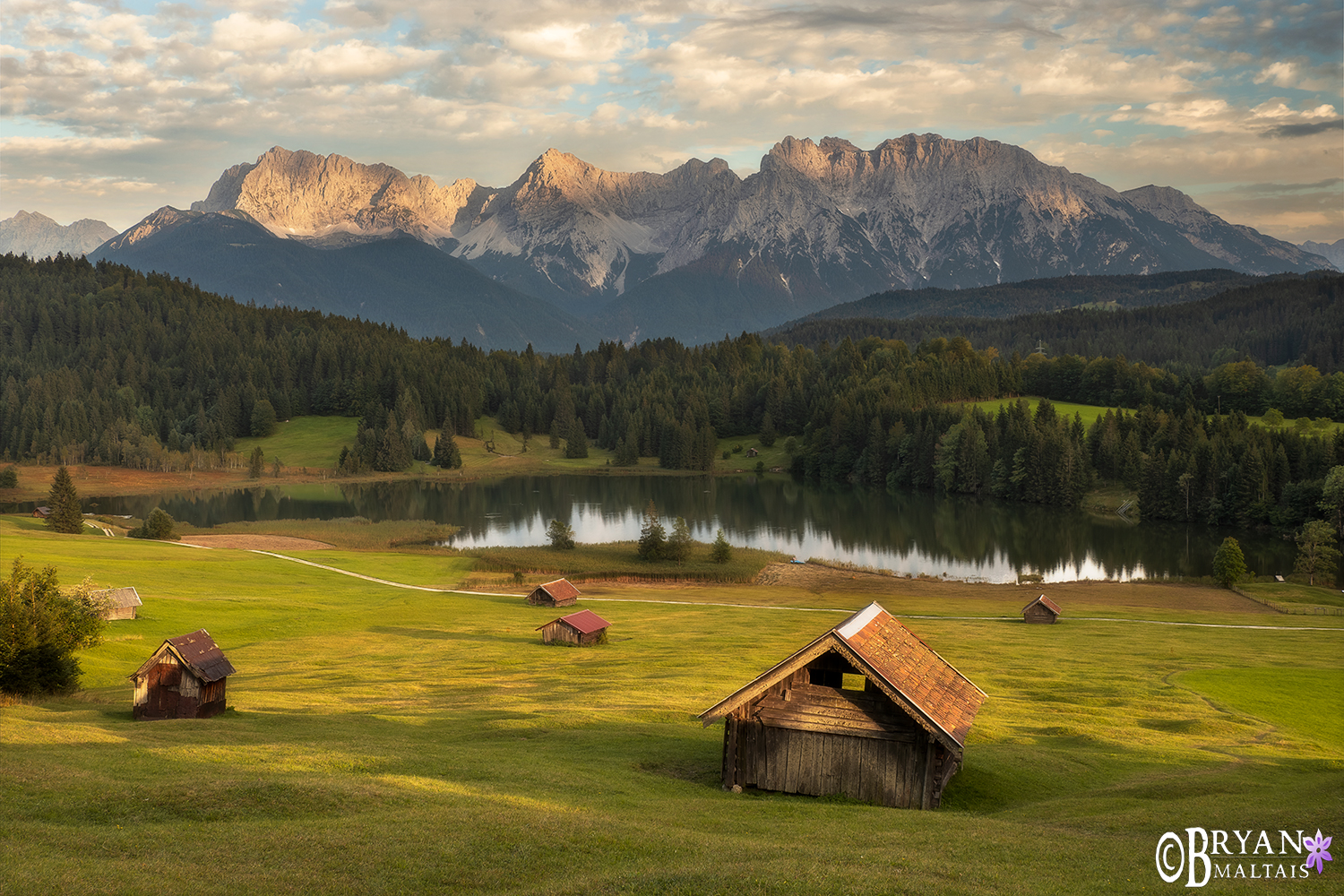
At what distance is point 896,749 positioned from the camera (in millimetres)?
25109

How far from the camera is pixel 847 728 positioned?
25.3 m

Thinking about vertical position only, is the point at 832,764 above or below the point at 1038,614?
above

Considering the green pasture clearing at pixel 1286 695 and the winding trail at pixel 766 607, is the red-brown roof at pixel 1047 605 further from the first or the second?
the green pasture clearing at pixel 1286 695

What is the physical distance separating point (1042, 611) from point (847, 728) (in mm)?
44612

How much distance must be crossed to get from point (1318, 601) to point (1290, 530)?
53315mm

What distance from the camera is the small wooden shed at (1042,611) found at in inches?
2537

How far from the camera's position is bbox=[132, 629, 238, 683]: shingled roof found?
34.2m

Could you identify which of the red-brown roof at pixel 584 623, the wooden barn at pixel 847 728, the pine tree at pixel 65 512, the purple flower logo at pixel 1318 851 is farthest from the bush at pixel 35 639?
the pine tree at pixel 65 512

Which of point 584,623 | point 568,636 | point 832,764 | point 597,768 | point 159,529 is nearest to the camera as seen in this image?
point 832,764

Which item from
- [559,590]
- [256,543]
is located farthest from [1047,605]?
[256,543]

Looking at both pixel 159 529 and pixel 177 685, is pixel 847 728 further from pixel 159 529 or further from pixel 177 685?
pixel 159 529

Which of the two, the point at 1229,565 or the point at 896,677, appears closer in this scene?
the point at 896,677

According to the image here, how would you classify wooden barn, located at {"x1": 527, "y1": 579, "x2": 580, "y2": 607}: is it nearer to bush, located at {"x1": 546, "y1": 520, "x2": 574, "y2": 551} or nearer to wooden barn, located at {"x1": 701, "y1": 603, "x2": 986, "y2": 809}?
bush, located at {"x1": 546, "y1": 520, "x2": 574, "y2": 551}

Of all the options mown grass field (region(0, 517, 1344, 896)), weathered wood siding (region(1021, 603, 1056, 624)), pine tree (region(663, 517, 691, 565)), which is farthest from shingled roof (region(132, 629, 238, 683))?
pine tree (region(663, 517, 691, 565))
